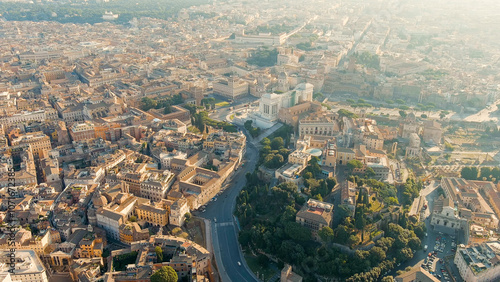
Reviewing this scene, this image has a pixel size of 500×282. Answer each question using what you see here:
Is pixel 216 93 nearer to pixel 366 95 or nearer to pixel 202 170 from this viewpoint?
pixel 366 95

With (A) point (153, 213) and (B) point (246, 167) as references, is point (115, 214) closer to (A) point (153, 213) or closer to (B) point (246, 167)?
(A) point (153, 213)

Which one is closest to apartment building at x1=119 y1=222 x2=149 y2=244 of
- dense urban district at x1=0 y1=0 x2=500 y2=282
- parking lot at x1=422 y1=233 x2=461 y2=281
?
dense urban district at x1=0 y1=0 x2=500 y2=282

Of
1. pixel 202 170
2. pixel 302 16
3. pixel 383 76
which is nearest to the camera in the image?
pixel 202 170

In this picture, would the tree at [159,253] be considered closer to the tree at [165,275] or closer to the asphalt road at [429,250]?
the tree at [165,275]

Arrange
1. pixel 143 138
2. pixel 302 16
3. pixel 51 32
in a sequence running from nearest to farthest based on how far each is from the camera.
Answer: pixel 143 138 < pixel 51 32 < pixel 302 16

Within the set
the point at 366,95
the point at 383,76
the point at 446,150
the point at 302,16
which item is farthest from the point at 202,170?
the point at 302,16

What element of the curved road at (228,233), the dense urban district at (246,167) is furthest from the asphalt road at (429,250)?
→ the curved road at (228,233)
